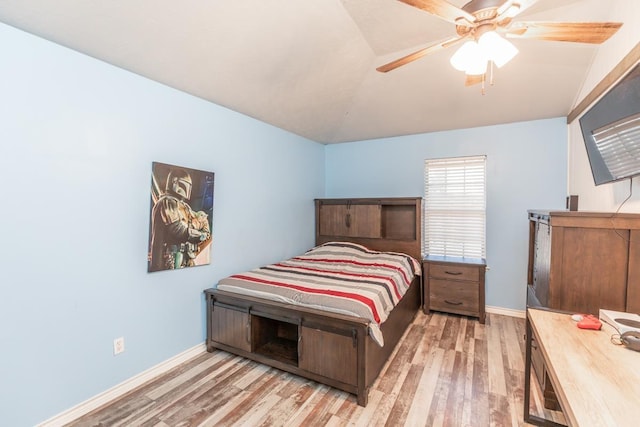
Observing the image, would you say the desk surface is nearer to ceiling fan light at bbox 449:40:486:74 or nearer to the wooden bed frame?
the wooden bed frame

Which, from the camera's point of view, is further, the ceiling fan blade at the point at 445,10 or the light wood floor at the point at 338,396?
the light wood floor at the point at 338,396

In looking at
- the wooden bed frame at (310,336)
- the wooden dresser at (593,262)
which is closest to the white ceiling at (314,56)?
the wooden bed frame at (310,336)

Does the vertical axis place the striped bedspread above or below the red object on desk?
below

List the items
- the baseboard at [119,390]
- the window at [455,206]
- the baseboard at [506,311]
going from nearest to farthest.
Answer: the baseboard at [119,390], the baseboard at [506,311], the window at [455,206]

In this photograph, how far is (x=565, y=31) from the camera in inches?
55.5

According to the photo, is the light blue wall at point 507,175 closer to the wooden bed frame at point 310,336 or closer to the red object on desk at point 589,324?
the wooden bed frame at point 310,336

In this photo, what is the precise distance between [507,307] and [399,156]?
2397 millimetres

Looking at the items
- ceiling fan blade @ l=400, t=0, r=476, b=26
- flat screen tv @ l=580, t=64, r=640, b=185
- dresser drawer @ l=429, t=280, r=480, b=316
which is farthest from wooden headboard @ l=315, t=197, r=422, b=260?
ceiling fan blade @ l=400, t=0, r=476, b=26

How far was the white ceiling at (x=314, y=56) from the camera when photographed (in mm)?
1872

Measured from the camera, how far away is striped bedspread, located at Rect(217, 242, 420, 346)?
2213mm

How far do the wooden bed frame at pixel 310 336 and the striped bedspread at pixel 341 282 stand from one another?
0.24 ft

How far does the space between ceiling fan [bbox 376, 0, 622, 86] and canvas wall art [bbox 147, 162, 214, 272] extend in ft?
6.84

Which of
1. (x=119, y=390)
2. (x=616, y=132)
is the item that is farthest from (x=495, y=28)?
A: (x=119, y=390)

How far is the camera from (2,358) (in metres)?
1.65
